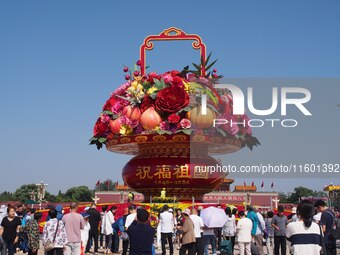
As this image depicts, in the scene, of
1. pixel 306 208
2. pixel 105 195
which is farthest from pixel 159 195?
pixel 105 195

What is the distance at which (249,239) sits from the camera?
1145 cm

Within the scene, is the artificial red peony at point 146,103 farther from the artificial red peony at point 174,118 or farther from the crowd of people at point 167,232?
the crowd of people at point 167,232

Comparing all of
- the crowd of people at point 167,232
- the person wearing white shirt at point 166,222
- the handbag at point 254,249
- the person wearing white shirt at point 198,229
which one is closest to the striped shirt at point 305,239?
the crowd of people at point 167,232

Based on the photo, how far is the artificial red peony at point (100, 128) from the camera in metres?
17.2

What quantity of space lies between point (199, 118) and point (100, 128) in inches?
136

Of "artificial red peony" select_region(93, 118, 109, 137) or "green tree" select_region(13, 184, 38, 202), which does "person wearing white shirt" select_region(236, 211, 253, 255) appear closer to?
"artificial red peony" select_region(93, 118, 109, 137)

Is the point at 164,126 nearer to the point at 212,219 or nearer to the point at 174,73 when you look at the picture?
the point at 174,73

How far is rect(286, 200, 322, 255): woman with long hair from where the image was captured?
646 cm

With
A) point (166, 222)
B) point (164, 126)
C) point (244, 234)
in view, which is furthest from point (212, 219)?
point (164, 126)

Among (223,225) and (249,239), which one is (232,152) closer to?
(223,225)

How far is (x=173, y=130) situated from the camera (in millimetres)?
15664

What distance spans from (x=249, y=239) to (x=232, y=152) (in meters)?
6.69

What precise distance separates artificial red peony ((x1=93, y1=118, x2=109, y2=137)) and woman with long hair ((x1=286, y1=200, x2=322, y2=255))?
36.8ft

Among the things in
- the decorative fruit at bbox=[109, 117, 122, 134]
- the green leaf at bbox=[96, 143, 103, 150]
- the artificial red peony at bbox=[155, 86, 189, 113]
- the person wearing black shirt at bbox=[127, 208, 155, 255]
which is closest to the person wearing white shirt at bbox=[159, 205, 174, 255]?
the artificial red peony at bbox=[155, 86, 189, 113]
